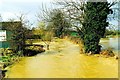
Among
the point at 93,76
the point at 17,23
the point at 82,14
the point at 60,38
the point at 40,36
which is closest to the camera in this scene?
the point at 93,76

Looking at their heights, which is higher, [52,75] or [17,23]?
[17,23]

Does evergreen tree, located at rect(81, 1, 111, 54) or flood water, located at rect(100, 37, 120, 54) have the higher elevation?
evergreen tree, located at rect(81, 1, 111, 54)

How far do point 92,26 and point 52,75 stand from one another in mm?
7104

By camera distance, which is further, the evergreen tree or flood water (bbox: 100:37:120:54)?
flood water (bbox: 100:37:120:54)

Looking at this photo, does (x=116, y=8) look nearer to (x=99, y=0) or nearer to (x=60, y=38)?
(x=99, y=0)

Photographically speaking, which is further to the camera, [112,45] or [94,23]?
[112,45]

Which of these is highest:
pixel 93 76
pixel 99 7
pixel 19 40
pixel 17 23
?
pixel 99 7

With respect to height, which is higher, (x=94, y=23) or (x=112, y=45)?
(x=94, y=23)

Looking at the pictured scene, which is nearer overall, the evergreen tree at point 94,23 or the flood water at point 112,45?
the evergreen tree at point 94,23

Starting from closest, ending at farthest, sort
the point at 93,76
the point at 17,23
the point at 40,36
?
the point at 93,76 → the point at 17,23 → the point at 40,36

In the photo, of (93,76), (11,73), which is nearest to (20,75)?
(11,73)

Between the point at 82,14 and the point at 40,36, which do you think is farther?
the point at 40,36

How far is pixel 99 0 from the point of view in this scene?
14852 mm

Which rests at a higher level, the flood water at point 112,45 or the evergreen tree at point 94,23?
the evergreen tree at point 94,23
